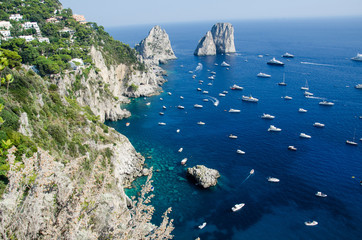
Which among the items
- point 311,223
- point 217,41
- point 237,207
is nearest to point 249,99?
point 237,207

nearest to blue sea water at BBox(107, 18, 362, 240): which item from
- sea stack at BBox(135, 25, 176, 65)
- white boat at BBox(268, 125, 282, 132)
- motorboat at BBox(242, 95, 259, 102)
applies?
white boat at BBox(268, 125, 282, 132)

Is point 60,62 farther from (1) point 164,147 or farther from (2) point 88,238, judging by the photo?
(2) point 88,238

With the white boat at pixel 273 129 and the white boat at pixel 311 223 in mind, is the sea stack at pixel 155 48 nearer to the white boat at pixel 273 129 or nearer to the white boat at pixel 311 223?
the white boat at pixel 273 129

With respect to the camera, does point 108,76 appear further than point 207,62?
No

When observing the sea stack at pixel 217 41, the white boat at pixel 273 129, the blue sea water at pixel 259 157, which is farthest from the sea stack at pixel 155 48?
the white boat at pixel 273 129

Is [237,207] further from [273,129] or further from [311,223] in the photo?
[273,129]

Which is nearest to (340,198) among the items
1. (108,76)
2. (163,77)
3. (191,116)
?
(191,116)
